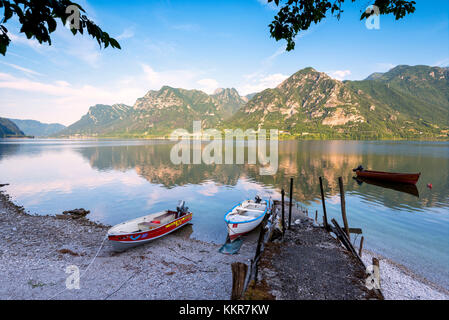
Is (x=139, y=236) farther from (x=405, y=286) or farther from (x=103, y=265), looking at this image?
(x=405, y=286)

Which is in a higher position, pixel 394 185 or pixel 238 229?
pixel 394 185

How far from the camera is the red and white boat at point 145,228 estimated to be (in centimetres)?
1664

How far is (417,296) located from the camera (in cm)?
1232

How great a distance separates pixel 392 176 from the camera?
41.9 metres

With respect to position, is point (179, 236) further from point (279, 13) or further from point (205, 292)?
point (279, 13)

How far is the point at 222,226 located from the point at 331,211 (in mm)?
15470

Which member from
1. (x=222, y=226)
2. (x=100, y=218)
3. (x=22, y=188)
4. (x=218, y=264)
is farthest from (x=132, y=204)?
(x=22, y=188)

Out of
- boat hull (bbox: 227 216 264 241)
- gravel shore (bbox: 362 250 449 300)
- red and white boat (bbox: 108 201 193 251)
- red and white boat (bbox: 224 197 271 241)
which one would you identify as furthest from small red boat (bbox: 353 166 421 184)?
red and white boat (bbox: 108 201 193 251)

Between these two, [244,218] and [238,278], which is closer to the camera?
[238,278]

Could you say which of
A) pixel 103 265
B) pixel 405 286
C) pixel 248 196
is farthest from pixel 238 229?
pixel 248 196

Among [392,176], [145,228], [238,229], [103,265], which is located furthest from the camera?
[392,176]

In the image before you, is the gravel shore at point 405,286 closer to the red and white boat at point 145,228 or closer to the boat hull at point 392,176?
the red and white boat at point 145,228

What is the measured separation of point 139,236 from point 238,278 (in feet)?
41.4

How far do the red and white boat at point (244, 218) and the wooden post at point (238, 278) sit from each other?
11394mm
